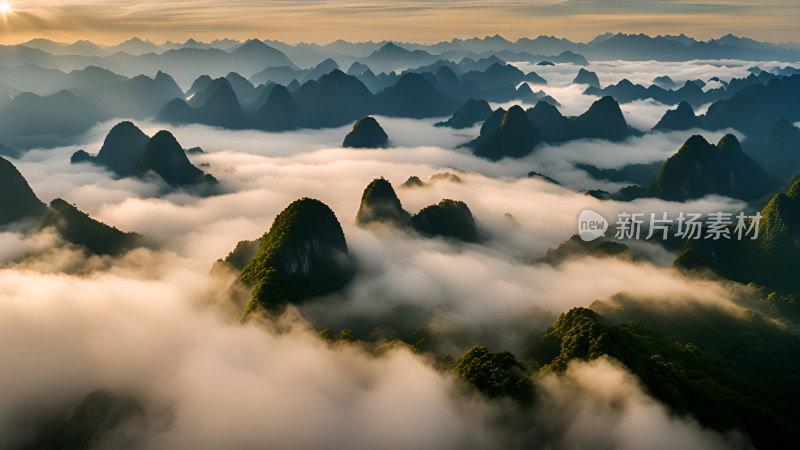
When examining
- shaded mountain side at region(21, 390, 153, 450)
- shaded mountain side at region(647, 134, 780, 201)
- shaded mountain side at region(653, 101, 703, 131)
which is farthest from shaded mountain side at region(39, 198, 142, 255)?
shaded mountain side at region(653, 101, 703, 131)

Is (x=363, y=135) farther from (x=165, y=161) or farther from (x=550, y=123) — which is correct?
(x=550, y=123)

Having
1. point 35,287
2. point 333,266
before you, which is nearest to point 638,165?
point 333,266

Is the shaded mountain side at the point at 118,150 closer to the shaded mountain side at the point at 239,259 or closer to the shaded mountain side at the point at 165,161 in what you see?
the shaded mountain side at the point at 165,161

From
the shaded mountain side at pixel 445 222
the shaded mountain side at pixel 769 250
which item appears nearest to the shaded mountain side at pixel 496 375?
the shaded mountain side at pixel 445 222

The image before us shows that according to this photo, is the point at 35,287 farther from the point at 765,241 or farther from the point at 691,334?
the point at 765,241

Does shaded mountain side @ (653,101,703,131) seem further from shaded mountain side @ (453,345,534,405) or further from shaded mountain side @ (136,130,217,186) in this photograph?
shaded mountain side @ (453,345,534,405)

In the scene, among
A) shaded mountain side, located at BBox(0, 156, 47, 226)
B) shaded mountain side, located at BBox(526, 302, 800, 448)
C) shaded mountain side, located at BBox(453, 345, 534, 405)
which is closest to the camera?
shaded mountain side, located at BBox(526, 302, 800, 448)
